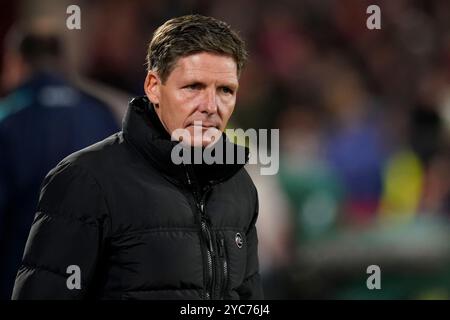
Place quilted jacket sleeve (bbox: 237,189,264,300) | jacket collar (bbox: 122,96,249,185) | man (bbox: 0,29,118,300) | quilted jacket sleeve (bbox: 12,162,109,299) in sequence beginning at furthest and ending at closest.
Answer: man (bbox: 0,29,118,300)
quilted jacket sleeve (bbox: 237,189,264,300)
jacket collar (bbox: 122,96,249,185)
quilted jacket sleeve (bbox: 12,162,109,299)

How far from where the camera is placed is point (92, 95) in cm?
320

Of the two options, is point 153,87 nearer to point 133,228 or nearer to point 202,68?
point 202,68

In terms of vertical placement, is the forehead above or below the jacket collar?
above

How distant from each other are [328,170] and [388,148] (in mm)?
358

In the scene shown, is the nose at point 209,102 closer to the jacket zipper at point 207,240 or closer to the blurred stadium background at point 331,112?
the jacket zipper at point 207,240

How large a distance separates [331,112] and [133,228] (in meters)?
Result: 2.65

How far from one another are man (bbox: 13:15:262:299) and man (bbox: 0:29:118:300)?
1231mm

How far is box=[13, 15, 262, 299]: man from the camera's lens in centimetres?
142

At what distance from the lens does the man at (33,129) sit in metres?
2.73

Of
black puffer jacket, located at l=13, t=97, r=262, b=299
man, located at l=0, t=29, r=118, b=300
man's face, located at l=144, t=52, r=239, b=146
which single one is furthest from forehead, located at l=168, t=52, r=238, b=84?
man, located at l=0, t=29, r=118, b=300

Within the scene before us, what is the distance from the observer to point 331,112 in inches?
156

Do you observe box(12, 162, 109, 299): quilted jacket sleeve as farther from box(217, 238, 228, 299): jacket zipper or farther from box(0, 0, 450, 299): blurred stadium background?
box(0, 0, 450, 299): blurred stadium background

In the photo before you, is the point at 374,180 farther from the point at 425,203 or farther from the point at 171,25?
the point at 171,25

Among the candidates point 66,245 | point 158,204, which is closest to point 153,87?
point 158,204
